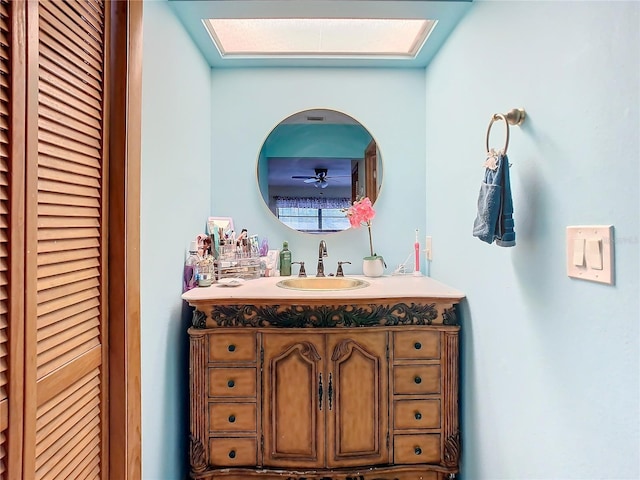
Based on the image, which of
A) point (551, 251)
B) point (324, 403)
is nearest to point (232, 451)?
point (324, 403)

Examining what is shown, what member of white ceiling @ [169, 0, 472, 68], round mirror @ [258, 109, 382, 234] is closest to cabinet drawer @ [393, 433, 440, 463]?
round mirror @ [258, 109, 382, 234]

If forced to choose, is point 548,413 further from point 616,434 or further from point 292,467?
point 292,467

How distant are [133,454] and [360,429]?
87 centimetres

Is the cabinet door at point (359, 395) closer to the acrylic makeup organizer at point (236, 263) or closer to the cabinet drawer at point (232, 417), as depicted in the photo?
the cabinet drawer at point (232, 417)

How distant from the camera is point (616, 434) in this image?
0.71 meters

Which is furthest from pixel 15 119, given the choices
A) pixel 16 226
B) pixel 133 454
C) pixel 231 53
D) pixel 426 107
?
pixel 426 107

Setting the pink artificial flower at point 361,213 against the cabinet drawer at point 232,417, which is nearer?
the cabinet drawer at point 232,417

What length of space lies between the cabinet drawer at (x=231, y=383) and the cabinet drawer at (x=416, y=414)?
0.63m

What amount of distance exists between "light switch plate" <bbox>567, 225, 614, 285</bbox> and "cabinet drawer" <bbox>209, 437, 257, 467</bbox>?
53.0 inches

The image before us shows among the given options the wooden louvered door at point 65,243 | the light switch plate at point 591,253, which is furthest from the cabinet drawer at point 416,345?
the wooden louvered door at point 65,243

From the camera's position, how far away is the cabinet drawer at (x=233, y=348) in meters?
1.42

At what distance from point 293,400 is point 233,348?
0.34 metres

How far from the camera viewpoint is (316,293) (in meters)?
1.45

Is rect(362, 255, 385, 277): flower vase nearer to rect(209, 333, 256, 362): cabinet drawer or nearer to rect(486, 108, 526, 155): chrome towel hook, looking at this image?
rect(209, 333, 256, 362): cabinet drawer
